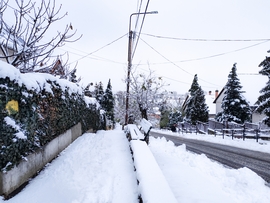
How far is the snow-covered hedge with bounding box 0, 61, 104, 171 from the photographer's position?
2.93 meters

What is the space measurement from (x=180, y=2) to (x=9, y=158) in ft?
31.0

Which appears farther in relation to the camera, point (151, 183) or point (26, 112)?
point (26, 112)

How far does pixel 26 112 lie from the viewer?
357cm

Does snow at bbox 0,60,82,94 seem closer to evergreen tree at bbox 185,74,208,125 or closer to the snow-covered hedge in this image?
the snow-covered hedge

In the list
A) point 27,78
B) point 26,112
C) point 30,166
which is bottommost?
point 30,166

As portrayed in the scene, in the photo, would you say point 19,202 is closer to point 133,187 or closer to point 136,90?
point 133,187

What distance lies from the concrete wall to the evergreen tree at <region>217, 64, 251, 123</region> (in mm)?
24221

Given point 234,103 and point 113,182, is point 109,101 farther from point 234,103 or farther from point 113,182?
point 113,182

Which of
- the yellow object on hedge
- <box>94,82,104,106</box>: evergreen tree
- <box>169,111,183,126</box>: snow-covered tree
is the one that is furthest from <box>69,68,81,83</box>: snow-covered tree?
<box>169,111,183,126</box>: snow-covered tree

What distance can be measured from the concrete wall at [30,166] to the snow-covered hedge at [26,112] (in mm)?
133

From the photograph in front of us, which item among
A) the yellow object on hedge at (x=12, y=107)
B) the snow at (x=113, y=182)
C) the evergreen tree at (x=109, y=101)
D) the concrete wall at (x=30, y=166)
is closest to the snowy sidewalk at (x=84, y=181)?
the snow at (x=113, y=182)

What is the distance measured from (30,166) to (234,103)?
25.9 meters

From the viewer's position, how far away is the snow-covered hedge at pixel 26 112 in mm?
2932

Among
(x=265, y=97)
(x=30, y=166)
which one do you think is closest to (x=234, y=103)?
(x=265, y=97)
